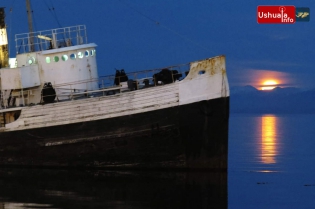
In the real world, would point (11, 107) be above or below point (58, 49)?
below

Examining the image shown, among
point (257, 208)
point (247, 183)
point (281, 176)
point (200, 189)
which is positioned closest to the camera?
point (257, 208)

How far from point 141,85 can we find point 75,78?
126 inches

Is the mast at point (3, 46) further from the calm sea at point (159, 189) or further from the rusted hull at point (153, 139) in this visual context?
the calm sea at point (159, 189)

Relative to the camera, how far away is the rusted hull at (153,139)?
26797mm

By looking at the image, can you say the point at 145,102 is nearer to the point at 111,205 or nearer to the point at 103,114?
the point at 103,114

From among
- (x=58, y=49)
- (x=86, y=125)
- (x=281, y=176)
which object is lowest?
(x=281, y=176)

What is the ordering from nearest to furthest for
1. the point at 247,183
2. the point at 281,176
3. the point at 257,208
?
the point at 257,208 < the point at 247,183 < the point at 281,176

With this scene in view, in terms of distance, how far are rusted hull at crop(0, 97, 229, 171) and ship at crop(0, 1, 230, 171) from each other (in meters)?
0.03

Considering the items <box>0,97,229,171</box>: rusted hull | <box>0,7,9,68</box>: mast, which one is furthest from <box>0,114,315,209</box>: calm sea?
<box>0,7,9,68</box>: mast

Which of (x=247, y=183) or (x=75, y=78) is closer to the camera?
(x=247, y=183)

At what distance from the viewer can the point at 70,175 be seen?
27.8 meters

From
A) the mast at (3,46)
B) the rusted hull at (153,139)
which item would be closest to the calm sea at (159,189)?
the rusted hull at (153,139)

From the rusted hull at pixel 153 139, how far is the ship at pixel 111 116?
3 cm

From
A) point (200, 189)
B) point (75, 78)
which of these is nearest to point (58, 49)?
point (75, 78)
